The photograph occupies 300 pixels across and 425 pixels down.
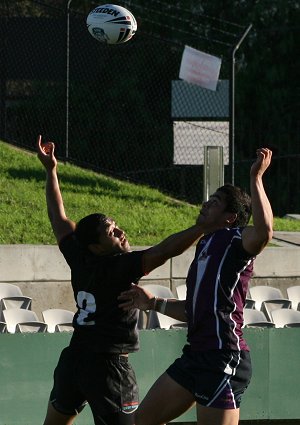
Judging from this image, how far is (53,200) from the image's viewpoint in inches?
295

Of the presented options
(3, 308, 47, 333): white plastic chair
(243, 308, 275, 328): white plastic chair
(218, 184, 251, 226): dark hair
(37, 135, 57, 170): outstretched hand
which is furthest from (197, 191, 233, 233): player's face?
(243, 308, 275, 328): white plastic chair

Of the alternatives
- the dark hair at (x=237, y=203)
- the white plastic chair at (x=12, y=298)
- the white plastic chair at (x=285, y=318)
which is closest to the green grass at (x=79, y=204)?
the white plastic chair at (x=12, y=298)

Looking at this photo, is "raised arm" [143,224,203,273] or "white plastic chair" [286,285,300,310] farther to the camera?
"white plastic chair" [286,285,300,310]

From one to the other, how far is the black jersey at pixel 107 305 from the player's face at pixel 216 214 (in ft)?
1.52

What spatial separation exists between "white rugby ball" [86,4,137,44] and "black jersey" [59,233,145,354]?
614 cm

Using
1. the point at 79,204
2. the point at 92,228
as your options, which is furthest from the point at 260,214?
the point at 79,204

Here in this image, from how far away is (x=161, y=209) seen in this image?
1697cm

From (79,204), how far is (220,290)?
9.91m

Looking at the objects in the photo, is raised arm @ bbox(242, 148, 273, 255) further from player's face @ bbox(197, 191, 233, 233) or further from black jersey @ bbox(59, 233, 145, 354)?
black jersey @ bbox(59, 233, 145, 354)

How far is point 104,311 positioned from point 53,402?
617mm

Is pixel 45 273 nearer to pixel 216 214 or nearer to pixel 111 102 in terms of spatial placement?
pixel 216 214

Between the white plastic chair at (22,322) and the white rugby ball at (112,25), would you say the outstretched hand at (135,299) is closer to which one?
the white plastic chair at (22,322)

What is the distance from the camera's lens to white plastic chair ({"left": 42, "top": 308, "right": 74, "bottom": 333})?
1089 cm

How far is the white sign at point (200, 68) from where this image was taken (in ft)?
59.3
